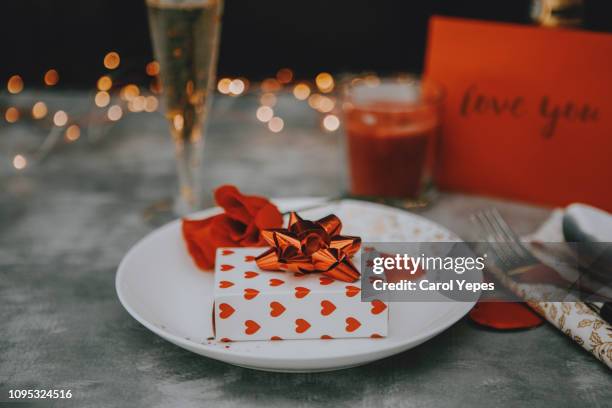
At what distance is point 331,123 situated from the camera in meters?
1.49

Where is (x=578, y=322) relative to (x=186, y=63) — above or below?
below

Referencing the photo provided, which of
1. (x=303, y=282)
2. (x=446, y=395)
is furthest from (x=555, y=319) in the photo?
(x=303, y=282)

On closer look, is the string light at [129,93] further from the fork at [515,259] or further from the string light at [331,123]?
the fork at [515,259]

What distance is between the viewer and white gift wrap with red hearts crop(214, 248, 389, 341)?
0.64m

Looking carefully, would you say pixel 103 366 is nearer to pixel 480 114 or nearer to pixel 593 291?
pixel 593 291

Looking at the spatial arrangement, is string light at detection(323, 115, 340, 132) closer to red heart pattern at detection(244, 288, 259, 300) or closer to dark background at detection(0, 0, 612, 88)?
dark background at detection(0, 0, 612, 88)

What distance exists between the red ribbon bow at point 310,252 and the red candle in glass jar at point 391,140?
39 cm

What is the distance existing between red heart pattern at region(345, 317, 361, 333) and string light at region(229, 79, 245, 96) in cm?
104

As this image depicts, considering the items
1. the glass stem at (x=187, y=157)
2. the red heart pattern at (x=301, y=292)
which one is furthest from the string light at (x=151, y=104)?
the red heart pattern at (x=301, y=292)

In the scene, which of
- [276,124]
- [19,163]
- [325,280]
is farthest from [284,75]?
[325,280]

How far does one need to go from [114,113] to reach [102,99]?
0.10m

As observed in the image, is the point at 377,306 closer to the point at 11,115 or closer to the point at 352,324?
the point at 352,324

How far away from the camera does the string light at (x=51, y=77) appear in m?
1.85

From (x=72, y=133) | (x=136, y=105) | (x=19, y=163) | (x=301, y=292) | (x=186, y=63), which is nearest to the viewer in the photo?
(x=301, y=292)
